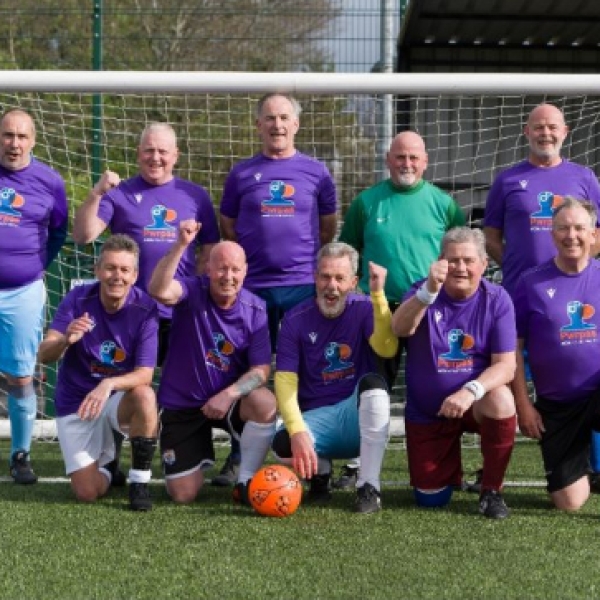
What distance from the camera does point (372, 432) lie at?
Answer: 544cm

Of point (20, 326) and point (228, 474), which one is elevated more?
point (20, 326)

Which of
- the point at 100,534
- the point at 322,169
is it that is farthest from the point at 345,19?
the point at 100,534

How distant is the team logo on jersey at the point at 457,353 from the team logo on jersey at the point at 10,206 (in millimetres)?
2426

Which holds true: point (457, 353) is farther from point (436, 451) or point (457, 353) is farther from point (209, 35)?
point (209, 35)

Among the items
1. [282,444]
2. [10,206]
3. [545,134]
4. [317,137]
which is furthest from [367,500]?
[317,137]

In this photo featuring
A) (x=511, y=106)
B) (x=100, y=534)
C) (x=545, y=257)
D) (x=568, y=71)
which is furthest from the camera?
(x=568, y=71)

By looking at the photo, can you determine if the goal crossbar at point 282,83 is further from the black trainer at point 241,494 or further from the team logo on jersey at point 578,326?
the black trainer at point 241,494

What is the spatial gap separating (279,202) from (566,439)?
1859mm

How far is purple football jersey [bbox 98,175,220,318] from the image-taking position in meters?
6.16

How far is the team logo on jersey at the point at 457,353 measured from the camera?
17.9 feet

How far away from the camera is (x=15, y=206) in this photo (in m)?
6.38

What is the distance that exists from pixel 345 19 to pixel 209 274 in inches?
202

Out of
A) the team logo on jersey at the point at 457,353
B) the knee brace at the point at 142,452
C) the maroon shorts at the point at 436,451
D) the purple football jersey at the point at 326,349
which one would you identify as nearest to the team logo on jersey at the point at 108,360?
the knee brace at the point at 142,452

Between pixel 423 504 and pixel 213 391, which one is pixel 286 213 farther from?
pixel 423 504
